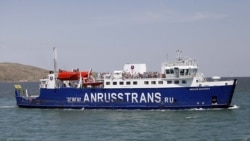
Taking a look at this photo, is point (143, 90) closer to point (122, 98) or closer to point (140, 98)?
point (140, 98)

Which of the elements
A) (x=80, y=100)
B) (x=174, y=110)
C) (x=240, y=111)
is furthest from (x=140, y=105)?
(x=240, y=111)

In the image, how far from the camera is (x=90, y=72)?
5956 cm

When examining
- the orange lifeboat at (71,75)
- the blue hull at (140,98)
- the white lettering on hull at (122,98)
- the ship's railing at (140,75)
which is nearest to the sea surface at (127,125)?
the blue hull at (140,98)

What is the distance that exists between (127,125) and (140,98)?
10424mm

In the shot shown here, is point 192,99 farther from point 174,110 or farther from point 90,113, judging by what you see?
point 90,113

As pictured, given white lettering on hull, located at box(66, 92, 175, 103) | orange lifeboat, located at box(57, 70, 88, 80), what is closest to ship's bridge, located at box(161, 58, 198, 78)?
white lettering on hull, located at box(66, 92, 175, 103)

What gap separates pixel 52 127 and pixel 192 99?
56.5ft

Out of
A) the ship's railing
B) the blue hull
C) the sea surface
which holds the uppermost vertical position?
the ship's railing

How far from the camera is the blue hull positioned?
5162 cm

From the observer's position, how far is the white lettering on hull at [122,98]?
5283 centimetres

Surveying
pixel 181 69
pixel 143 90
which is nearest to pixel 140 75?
pixel 143 90

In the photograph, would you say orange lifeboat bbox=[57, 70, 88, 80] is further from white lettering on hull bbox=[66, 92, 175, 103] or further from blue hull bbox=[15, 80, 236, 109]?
white lettering on hull bbox=[66, 92, 175, 103]

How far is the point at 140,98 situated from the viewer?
53656 millimetres

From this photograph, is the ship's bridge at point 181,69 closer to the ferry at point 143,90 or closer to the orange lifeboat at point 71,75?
the ferry at point 143,90
